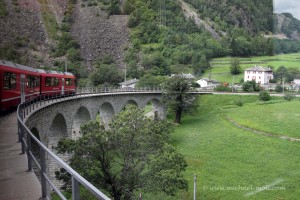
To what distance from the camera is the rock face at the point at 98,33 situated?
64.2 metres

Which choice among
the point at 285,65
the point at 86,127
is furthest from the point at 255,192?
the point at 285,65

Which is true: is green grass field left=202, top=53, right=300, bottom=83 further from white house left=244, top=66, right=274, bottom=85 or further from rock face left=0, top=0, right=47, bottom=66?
rock face left=0, top=0, right=47, bottom=66

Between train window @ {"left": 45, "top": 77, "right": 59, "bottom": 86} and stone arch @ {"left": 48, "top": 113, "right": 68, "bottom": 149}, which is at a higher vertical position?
train window @ {"left": 45, "top": 77, "right": 59, "bottom": 86}

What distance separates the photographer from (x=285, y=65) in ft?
191

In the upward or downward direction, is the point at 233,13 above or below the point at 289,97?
above

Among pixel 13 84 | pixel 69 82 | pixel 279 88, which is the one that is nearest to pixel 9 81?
pixel 13 84

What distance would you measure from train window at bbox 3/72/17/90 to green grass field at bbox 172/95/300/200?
34.0ft

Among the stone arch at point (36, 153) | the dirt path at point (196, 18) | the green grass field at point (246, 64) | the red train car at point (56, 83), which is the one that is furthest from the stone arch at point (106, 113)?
the dirt path at point (196, 18)

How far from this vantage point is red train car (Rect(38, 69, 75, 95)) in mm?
19319

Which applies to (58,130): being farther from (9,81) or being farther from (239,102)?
(239,102)

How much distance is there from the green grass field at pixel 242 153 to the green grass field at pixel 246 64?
63.1 ft

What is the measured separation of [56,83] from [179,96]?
1897 cm

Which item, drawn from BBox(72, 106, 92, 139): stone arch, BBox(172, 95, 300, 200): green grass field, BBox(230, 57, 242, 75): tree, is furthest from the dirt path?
BBox(72, 106, 92, 139): stone arch

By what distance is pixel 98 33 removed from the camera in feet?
250
